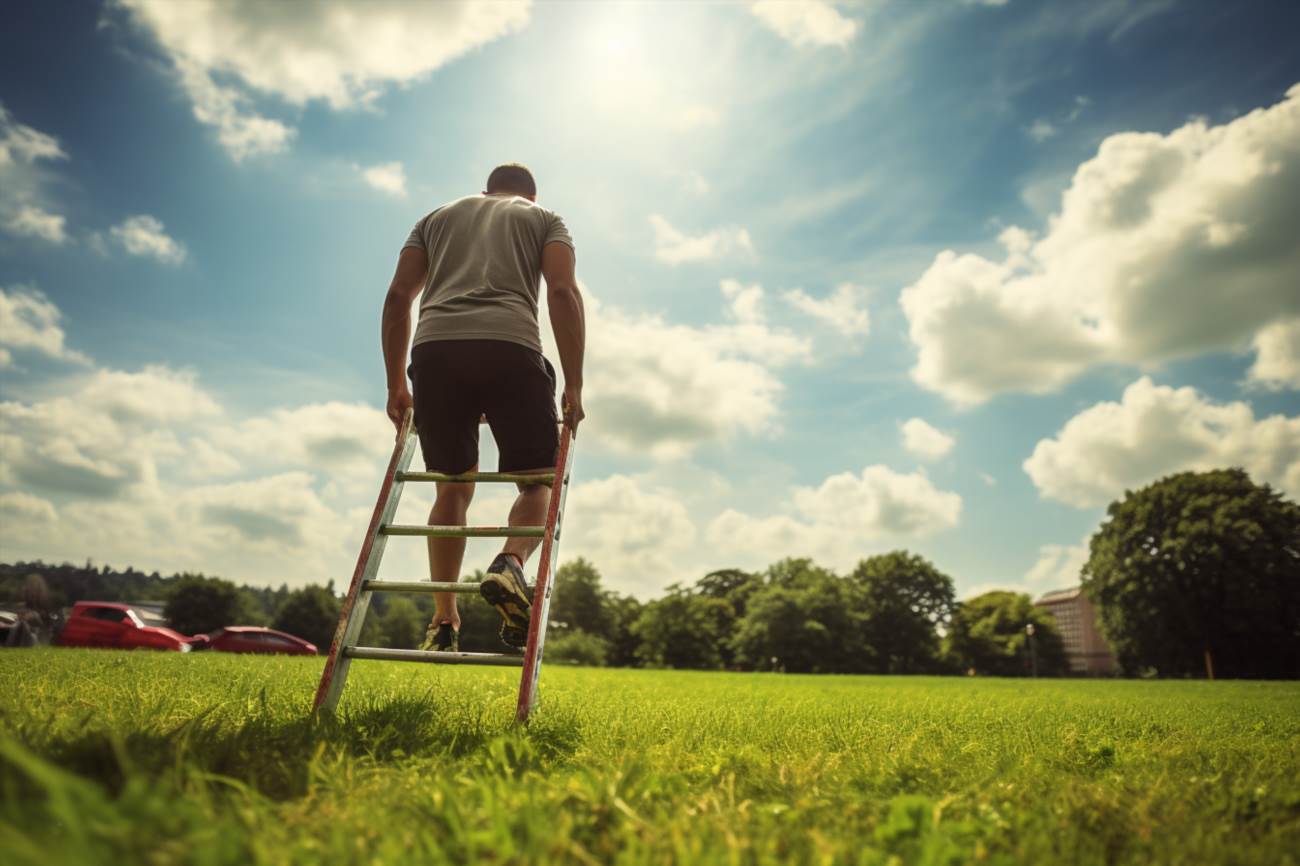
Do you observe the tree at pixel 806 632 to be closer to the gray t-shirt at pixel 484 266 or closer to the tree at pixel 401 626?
the tree at pixel 401 626

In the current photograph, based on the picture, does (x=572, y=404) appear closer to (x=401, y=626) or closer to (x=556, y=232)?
(x=556, y=232)

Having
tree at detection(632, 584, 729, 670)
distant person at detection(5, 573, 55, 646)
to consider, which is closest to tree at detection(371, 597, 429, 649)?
tree at detection(632, 584, 729, 670)

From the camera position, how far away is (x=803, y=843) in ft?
4.76

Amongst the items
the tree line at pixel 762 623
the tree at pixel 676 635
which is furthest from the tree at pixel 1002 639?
the tree at pixel 676 635

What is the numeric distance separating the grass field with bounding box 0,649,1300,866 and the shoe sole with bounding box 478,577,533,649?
49cm

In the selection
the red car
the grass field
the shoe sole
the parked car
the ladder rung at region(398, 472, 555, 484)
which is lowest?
the parked car

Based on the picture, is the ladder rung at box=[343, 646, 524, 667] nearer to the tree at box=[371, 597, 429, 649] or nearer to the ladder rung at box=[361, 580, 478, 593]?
the ladder rung at box=[361, 580, 478, 593]

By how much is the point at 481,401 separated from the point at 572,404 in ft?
1.79

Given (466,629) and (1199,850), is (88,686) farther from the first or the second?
(466,629)

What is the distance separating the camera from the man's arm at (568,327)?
385 centimetres

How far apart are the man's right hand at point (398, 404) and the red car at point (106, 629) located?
23010 millimetres

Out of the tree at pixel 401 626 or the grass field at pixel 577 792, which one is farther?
the tree at pixel 401 626

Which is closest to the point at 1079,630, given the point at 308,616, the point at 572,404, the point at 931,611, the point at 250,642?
the point at 931,611

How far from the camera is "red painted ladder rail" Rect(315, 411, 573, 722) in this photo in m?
3.04
